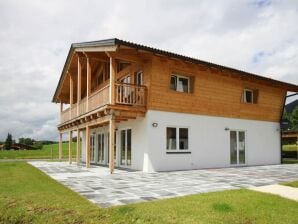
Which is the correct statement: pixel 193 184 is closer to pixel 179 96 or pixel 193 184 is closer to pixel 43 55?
pixel 179 96

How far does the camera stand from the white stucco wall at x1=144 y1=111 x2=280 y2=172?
1398cm

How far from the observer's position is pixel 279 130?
783 inches

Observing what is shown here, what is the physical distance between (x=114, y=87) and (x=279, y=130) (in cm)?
1217

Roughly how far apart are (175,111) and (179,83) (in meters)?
1.48

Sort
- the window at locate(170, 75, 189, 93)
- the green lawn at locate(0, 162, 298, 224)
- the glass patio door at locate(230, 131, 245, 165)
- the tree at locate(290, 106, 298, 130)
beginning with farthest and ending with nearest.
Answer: the tree at locate(290, 106, 298, 130)
the glass patio door at locate(230, 131, 245, 165)
the window at locate(170, 75, 189, 93)
the green lawn at locate(0, 162, 298, 224)

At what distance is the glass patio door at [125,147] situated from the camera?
15.7 m

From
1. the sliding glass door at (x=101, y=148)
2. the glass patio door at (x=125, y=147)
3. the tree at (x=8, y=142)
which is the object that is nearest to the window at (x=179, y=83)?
the glass patio door at (x=125, y=147)

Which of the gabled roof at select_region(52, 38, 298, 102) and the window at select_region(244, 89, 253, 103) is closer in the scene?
the gabled roof at select_region(52, 38, 298, 102)

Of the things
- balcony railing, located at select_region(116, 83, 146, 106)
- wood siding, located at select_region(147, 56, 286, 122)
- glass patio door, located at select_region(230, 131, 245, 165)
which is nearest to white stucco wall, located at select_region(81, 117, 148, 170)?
balcony railing, located at select_region(116, 83, 146, 106)

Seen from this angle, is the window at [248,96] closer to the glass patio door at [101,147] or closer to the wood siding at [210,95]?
the wood siding at [210,95]

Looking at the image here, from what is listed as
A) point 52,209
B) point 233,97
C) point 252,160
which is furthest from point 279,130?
point 52,209

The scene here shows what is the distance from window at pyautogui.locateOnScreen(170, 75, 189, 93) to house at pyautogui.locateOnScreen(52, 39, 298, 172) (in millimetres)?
49

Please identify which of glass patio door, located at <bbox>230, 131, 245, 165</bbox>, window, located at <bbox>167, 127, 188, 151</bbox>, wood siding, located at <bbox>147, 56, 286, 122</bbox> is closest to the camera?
wood siding, located at <bbox>147, 56, 286, 122</bbox>

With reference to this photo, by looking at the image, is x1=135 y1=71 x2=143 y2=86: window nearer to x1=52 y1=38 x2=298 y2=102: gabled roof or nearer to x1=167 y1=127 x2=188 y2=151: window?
x1=52 y1=38 x2=298 y2=102: gabled roof
